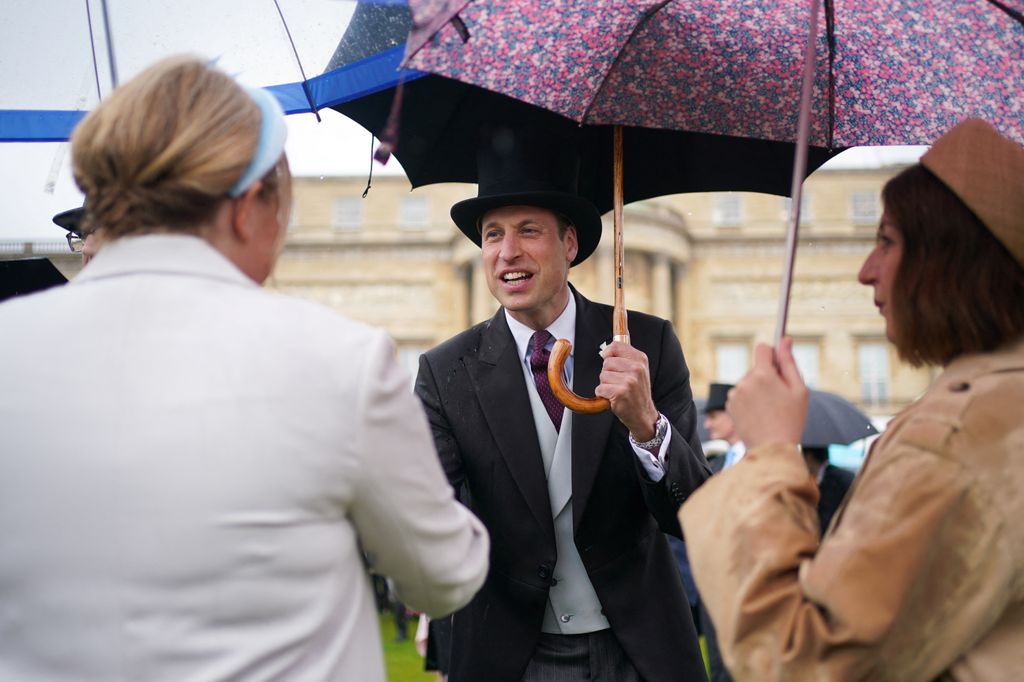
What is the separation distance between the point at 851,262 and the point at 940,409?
38.7m

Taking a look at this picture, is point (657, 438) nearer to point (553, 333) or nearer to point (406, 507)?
point (553, 333)

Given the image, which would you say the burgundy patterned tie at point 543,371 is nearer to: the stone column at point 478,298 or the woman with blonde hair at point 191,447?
the woman with blonde hair at point 191,447

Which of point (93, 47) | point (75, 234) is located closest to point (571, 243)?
point (93, 47)

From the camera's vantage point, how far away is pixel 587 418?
288 centimetres

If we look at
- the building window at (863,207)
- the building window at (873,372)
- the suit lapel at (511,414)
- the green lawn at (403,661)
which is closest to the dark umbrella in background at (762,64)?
the suit lapel at (511,414)

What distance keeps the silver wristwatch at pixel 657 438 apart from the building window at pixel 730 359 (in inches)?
1477

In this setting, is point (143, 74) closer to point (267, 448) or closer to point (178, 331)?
point (178, 331)

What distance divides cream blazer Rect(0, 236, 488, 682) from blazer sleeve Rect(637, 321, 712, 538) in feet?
4.10

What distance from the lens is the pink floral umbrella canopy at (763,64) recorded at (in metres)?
2.56

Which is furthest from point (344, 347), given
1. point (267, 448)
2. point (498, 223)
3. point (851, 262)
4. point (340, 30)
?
point (851, 262)

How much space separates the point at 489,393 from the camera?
116 inches

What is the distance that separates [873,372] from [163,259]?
39.7 m

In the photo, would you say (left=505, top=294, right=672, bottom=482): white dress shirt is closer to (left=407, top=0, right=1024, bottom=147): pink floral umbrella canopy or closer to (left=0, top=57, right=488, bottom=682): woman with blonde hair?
(left=407, top=0, right=1024, bottom=147): pink floral umbrella canopy

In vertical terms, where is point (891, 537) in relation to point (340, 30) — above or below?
below
